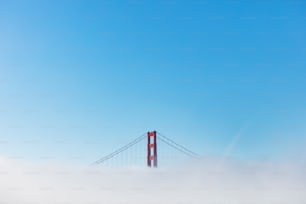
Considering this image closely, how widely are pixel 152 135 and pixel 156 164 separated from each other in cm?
316

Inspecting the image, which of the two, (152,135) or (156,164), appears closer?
(156,164)

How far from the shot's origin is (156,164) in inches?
896

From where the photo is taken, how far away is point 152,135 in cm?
2508

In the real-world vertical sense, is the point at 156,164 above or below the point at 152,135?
below
